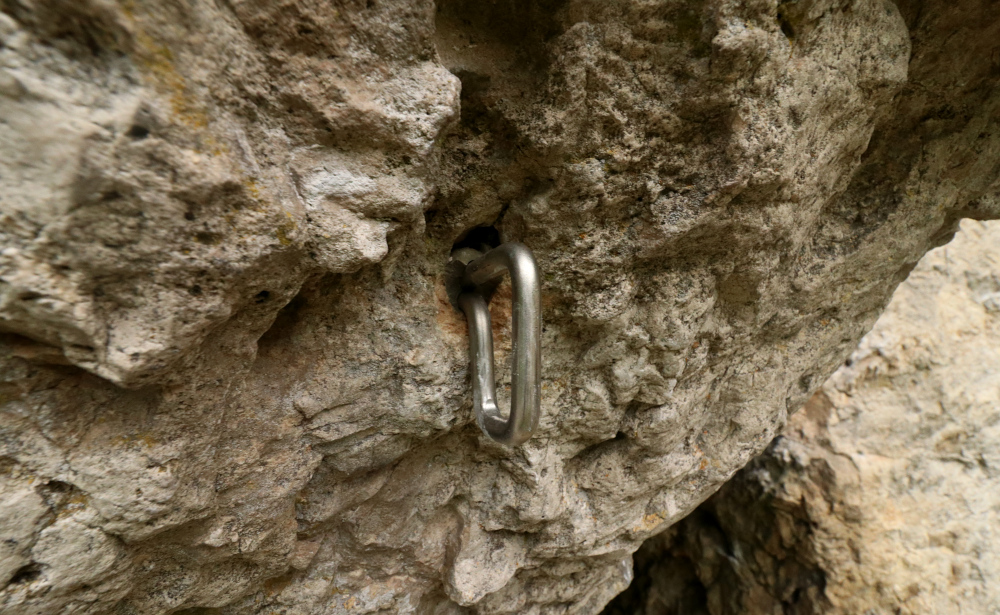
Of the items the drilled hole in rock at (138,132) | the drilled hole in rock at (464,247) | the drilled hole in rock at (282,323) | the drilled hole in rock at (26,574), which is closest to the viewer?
the drilled hole in rock at (138,132)

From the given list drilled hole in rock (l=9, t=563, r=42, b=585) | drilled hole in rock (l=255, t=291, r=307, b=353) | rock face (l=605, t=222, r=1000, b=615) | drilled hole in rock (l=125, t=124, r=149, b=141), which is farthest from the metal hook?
rock face (l=605, t=222, r=1000, b=615)

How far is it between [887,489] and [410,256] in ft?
4.92

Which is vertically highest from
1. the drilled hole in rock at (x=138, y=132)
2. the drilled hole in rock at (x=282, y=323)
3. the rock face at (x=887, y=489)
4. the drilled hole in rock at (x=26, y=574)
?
the drilled hole in rock at (x=138, y=132)

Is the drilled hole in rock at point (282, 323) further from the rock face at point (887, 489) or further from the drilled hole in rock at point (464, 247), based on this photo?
the rock face at point (887, 489)

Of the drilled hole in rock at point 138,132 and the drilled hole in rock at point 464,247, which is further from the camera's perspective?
the drilled hole in rock at point 464,247

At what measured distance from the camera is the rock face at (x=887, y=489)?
1.33 metres

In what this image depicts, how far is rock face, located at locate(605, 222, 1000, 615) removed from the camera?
133 cm

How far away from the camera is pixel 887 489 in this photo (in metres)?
1.39

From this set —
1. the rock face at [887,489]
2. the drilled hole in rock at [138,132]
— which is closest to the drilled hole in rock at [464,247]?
the drilled hole in rock at [138,132]

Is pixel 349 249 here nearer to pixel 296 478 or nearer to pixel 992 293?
pixel 296 478

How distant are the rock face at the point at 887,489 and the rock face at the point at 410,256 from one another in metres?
0.64

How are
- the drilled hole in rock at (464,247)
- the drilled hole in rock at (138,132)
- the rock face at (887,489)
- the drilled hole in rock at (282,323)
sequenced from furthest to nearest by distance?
the rock face at (887,489) < the drilled hole in rock at (464,247) < the drilled hole in rock at (282,323) < the drilled hole in rock at (138,132)

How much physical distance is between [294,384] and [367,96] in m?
0.34

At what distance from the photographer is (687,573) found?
1728 mm
